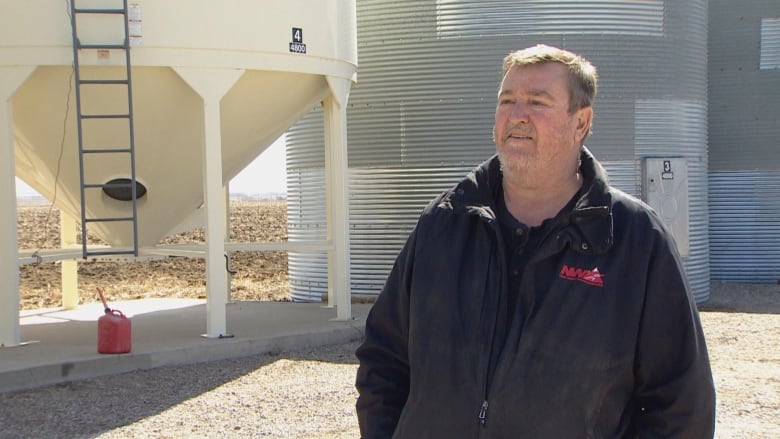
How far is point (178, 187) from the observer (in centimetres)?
1063

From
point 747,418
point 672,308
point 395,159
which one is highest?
point 395,159

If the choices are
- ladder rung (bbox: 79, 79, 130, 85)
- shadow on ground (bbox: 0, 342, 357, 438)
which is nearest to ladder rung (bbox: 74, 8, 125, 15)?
ladder rung (bbox: 79, 79, 130, 85)

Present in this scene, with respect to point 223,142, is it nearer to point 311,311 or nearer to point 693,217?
point 311,311

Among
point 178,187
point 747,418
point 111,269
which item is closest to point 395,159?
point 178,187

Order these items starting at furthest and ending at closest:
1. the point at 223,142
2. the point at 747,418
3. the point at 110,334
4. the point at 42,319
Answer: the point at 42,319 → the point at 223,142 → the point at 110,334 → the point at 747,418

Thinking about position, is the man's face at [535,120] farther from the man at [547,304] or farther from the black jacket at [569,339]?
the black jacket at [569,339]

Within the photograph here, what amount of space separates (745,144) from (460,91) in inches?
207

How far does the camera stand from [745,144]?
15273 millimetres

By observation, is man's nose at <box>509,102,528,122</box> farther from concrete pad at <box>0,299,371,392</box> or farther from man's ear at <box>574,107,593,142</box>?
concrete pad at <box>0,299,371,392</box>

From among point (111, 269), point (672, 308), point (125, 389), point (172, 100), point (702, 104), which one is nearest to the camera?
point (672, 308)

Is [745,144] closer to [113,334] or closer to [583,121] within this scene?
[113,334]

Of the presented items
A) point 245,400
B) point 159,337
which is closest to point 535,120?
point 245,400

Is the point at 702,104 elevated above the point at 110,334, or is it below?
above

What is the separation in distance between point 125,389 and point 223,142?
3.21 metres
